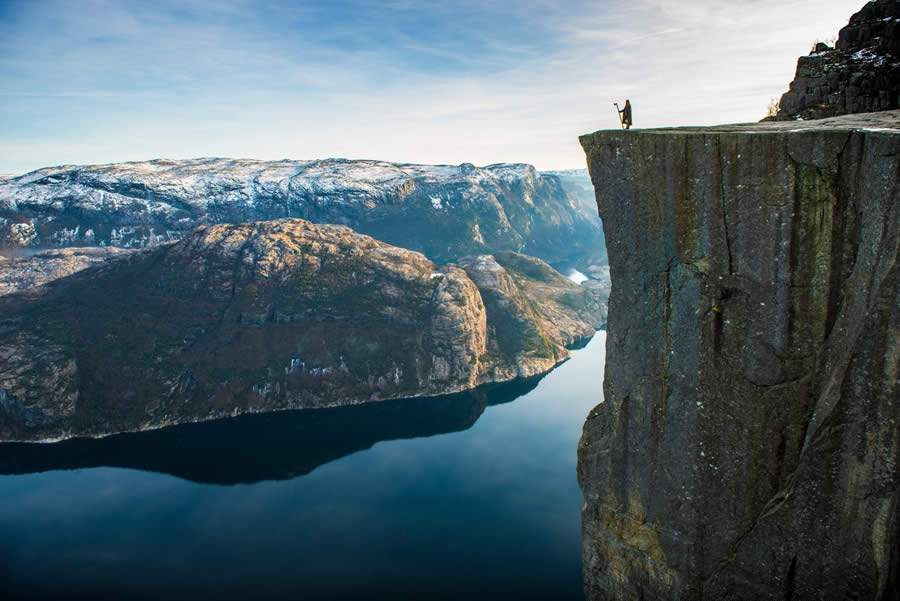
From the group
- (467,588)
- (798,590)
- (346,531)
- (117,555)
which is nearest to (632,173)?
(798,590)

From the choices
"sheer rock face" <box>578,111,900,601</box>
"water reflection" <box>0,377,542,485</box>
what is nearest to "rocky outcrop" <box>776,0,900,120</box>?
"sheer rock face" <box>578,111,900,601</box>

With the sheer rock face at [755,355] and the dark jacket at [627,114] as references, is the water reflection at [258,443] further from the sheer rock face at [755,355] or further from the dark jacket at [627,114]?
the dark jacket at [627,114]

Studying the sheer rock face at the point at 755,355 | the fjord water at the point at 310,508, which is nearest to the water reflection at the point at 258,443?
the fjord water at the point at 310,508

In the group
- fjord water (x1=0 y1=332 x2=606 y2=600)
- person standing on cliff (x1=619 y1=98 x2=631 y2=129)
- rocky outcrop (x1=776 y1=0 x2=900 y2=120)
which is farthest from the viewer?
fjord water (x1=0 y1=332 x2=606 y2=600)

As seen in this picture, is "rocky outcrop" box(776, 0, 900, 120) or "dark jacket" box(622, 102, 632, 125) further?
"rocky outcrop" box(776, 0, 900, 120)

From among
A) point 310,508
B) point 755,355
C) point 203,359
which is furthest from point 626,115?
point 203,359

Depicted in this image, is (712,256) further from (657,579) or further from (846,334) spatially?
(657,579)

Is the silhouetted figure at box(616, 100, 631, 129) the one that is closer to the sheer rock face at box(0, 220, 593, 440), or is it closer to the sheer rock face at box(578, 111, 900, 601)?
the sheer rock face at box(578, 111, 900, 601)
